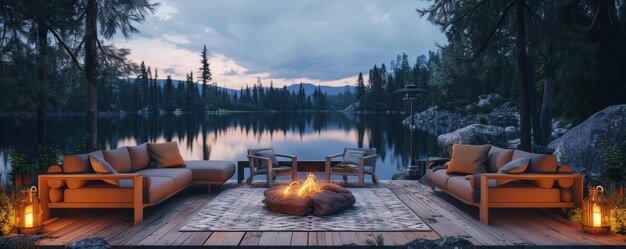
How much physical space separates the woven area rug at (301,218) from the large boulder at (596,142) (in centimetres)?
377

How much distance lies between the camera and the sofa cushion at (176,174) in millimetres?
6230

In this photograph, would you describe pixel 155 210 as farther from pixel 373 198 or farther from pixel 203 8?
pixel 203 8

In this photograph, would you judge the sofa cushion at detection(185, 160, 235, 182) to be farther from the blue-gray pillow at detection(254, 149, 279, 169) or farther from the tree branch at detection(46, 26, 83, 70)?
the tree branch at detection(46, 26, 83, 70)

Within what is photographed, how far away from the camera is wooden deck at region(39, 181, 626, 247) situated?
4230 millimetres

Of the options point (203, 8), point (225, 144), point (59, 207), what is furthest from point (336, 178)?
point (225, 144)

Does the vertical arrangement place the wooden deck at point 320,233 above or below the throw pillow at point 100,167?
below

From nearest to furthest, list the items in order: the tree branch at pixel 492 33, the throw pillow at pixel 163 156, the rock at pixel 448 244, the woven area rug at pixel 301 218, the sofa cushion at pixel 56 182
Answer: the rock at pixel 448 244 → the woven area rug at pixel 301 218 → the sofa cushion at pixel 56 182 → the throw pillow at pixel 163 156 → the tree branch at pixel 492 33

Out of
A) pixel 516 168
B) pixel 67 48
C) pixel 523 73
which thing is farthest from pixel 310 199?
pixel 67 48

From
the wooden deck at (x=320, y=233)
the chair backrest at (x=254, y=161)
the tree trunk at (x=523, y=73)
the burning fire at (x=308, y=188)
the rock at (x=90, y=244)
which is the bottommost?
the wooden deck at (x=320, y=233)

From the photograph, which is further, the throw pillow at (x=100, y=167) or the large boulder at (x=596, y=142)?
the large boulder at (x=596, y=142)

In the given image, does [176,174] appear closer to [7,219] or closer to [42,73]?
[7,219]

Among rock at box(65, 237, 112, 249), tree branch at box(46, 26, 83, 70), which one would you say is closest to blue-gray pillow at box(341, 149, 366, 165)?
rock at box(65, 237, 112, 249)

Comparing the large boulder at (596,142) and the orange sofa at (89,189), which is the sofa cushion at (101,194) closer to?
the orange sofa at (89,189)

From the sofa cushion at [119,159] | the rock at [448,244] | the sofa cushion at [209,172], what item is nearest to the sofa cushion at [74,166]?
the sofa cushion at [119,159]
